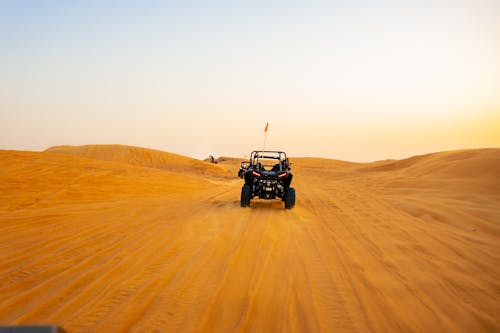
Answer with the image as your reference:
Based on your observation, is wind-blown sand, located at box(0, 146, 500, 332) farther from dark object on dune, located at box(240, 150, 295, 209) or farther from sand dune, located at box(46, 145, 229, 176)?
sand dune, located at box(46, 145, 229, 176)

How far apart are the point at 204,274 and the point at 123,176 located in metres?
12.9

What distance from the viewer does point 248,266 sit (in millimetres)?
5430

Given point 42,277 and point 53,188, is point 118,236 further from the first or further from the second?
point 53,188

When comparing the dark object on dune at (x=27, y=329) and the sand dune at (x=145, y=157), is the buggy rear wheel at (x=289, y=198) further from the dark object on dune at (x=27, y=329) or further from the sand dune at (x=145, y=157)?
the sand dune at (x=145, y=157)

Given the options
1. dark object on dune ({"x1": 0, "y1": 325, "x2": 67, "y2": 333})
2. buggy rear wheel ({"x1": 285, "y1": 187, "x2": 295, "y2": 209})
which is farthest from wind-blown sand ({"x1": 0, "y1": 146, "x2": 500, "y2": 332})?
dark object on dune ({"x1": 0, "y1": 325, "x2": 67, "y2": 333})

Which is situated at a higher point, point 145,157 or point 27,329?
point 145,157

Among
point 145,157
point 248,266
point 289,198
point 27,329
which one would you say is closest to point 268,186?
point 289,198

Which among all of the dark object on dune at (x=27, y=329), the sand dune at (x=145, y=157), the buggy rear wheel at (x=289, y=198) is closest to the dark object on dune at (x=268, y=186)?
the buggy rear wheel at (x=289, y=198)

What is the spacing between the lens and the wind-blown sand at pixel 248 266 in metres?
3.81

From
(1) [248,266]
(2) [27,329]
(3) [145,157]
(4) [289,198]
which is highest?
(3) [145,157]

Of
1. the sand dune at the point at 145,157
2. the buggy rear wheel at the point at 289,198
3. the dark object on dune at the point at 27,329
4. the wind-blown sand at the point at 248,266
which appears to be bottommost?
the wind-blown sand at the point at 248,266

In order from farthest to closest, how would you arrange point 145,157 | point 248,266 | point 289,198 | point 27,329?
point 145,157 → point 289,198 → point 248,266 → point 27,329

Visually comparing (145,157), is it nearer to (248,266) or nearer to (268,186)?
(268,186)

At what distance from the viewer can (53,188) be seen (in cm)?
1257
